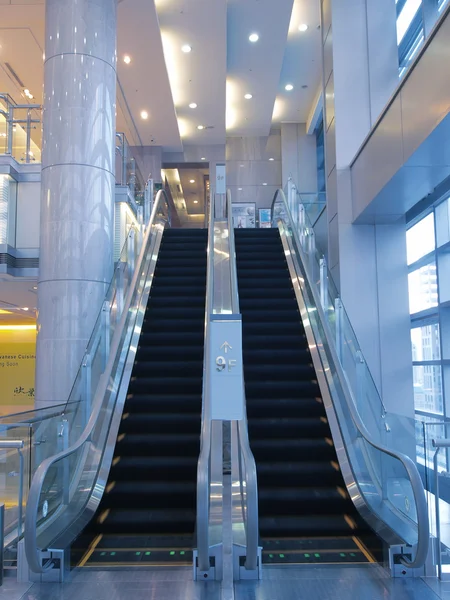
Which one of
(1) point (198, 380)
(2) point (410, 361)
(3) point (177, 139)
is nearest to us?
(1) point (198, 380)

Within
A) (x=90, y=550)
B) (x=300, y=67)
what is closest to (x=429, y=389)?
(x=90, y=550)

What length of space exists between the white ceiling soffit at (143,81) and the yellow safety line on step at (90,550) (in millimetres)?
9520

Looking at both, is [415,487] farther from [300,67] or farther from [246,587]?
[300,67]

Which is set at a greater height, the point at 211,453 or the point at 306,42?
the point at 306,42

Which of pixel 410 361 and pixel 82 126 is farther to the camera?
pixel 410 361

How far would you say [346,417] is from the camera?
5695 mm

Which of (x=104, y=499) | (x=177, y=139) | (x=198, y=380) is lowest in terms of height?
(x=104, y=499)

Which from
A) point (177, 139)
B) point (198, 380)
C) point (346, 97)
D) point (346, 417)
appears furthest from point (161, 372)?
point (177, 139)

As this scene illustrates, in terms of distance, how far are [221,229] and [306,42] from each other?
7.48 m

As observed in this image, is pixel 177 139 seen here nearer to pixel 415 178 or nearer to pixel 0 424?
pixel 415 178

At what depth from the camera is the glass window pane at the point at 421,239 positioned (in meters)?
10.5

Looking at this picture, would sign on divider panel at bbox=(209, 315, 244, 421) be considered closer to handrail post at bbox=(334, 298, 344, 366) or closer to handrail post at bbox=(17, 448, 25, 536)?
handrail post at bbox=(17, 448, 25, 536)

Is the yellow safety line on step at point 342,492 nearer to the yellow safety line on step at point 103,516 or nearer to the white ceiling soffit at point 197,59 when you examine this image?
the yellow safety line on step at point 103,516

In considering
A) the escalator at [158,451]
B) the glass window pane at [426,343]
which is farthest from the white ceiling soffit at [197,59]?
the glass window pane at [426,343]
